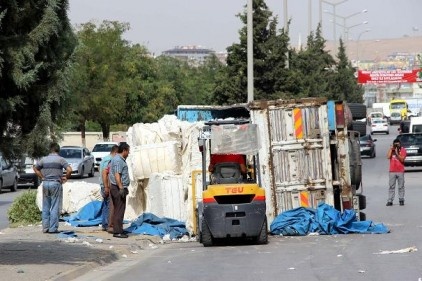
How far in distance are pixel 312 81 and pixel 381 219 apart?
148ft

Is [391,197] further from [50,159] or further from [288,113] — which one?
[50,159]

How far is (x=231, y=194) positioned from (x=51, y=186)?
12.8ft

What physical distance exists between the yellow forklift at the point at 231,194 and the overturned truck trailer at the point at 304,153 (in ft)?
6.34

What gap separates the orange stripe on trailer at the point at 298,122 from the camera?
23.0 m

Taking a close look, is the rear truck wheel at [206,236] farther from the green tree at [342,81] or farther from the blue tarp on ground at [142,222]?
the green tree at [342,81]

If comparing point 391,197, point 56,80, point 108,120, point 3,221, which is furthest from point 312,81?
point 56,80

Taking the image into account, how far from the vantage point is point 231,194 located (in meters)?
20.5

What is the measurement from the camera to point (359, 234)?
22000 mm

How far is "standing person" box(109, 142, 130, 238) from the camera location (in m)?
22.0

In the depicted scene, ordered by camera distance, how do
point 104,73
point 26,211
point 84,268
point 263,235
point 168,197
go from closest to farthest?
1. point 84,268
2. point 263,235
3. point 168,197
4. point 26,211
5. point 104,73

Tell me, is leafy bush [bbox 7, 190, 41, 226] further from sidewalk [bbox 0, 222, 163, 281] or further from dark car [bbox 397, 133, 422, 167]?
dark car [bbox 397, 133, 422, 167]

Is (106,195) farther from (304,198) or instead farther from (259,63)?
(259,63)

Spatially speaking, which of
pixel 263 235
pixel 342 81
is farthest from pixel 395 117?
pixel 263 235

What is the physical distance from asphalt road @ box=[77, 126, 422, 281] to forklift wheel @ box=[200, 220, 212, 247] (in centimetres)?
21
